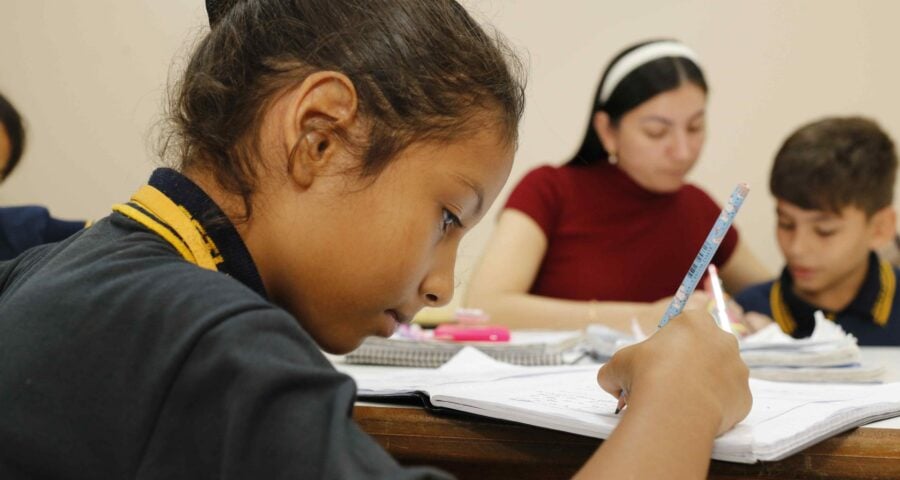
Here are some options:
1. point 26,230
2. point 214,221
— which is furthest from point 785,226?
point 214,221

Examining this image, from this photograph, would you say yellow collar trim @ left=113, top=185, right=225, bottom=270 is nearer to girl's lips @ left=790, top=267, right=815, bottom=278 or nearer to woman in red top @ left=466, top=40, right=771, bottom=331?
woman in red top @ left=466, top=40, right=771, bottom=331

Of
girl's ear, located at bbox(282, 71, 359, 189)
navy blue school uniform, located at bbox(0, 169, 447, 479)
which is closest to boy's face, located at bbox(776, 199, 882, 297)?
girl's ear, located at bbox(282, 71, 359, 189)

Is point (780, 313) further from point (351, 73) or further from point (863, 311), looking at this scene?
point (351, 73)

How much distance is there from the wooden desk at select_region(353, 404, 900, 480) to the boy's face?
1254 millimetres

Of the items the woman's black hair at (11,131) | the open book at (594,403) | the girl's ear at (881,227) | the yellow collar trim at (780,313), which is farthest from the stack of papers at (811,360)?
the woman's black hair at (11,131)

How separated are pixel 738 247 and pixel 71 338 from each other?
2.01m

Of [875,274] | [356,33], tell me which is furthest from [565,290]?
[356,33]

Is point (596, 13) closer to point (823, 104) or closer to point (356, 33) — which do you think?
point (823, 104)

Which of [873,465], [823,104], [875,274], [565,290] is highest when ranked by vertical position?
[823,104]

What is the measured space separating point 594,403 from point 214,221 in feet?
1.06

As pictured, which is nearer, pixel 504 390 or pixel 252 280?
pixel 252 280

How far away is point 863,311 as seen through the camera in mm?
1854

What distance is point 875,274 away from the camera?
188cm

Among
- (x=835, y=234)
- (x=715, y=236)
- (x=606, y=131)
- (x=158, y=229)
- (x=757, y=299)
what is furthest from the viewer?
(x=606, y=131)
